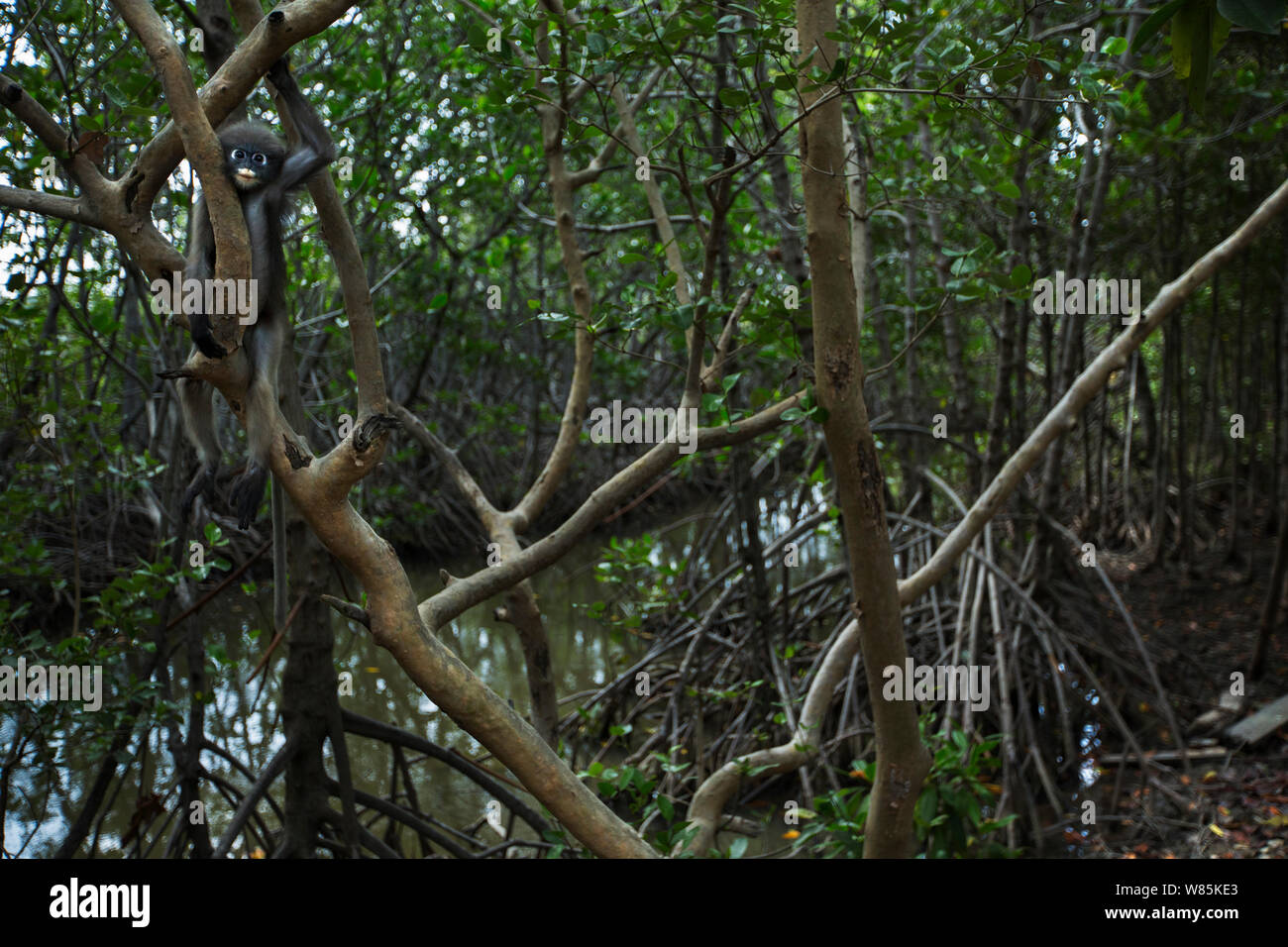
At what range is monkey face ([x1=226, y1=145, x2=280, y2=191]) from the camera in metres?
2.76

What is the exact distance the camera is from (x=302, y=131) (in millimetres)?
2510

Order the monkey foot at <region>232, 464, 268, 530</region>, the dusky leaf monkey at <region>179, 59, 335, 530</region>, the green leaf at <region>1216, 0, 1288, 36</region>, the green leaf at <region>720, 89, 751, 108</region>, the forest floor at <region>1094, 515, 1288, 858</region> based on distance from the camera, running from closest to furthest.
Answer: the green leaf at <region>1216, 0, 1288, 36</region>
the green leaf at <region>720, 89, 751, 108</region>
the dusky leaf monkey at <region>179, 59, 335, 530</region>
the monkey foot at <region>232, 464, 268, 530</region>
the forest floor at <region>1094, 515, 1288, 858</region>

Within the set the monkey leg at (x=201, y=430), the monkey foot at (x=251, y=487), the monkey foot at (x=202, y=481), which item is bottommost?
the monkey foot at (x=251, y=487)

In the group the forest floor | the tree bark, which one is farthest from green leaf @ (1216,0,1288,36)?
the forest floor

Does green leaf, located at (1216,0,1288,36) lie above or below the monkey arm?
below

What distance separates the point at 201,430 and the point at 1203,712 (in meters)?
5.31

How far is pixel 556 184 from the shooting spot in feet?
11.4

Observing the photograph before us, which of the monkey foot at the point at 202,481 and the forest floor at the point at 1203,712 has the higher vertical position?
the monkey foot at the point at 202,481

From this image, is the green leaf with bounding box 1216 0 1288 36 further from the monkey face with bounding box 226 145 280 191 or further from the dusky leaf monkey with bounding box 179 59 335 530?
the monkey face with bounding box 226 145 280 191

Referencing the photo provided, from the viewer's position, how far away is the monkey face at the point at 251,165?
9.05 feet

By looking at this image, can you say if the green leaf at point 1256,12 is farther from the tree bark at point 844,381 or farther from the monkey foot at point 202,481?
the monkey foot at point 202,481

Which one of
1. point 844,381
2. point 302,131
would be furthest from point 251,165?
point 844,381

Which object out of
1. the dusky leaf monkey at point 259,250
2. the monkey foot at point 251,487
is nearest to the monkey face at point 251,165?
the dusky leaf monkey at point 259,250

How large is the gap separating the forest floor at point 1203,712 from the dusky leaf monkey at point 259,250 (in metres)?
3.96
